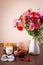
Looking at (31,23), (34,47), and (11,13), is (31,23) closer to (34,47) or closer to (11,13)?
(34,47)

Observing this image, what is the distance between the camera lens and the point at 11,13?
3.34m

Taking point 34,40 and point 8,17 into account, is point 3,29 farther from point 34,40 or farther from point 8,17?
point 34,40

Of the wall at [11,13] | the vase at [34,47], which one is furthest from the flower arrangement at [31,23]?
the wall at [11,13]

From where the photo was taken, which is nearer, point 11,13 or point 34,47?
point 34,47

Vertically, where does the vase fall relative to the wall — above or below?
below

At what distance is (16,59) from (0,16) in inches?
76.0

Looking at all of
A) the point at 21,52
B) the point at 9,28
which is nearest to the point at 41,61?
the point at 21,52

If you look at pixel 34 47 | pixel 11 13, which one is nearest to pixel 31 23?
pixel 34 47

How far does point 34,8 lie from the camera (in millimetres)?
3303

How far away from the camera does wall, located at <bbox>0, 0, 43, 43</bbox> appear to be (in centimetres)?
329

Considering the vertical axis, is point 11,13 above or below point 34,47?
above

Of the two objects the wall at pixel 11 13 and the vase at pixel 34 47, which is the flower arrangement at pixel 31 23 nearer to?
the vase at pixel 34 47

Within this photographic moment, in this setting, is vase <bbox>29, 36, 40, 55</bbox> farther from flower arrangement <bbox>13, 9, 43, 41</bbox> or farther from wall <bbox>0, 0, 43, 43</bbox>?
wall <bbox>0, 0, 43, 43</bbox>

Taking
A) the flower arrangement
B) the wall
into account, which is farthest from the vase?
the wall
